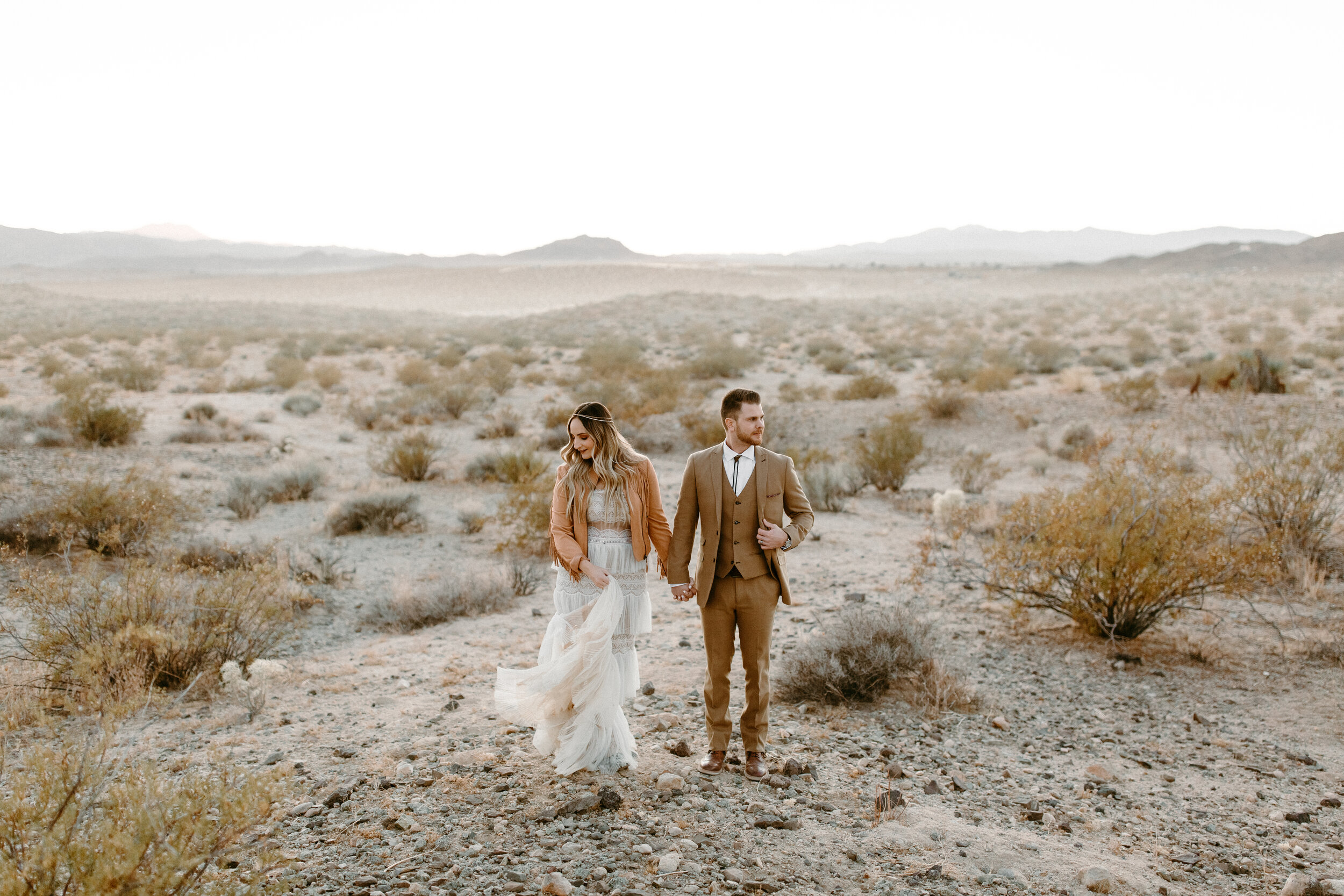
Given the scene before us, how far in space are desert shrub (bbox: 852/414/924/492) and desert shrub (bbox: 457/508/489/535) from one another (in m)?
5.53

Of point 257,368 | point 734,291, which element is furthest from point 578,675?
point 734,291

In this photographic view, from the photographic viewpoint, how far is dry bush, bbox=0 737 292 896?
2.40 metres

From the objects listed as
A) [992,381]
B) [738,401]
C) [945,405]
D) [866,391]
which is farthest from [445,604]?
[992,381]

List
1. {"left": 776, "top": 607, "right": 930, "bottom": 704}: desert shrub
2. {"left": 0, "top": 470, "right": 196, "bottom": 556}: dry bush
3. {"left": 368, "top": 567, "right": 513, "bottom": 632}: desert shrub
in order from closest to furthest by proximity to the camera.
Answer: {"left": 776, "top": 607, "right": 930, "bottom": 704}: desert shrub < {"left": 368, "top": 567, "right": 513, "bottom": 632}: desert shrub < {"left": 0, "top": 470, "right": 196, "bottom": 556}: dry bush

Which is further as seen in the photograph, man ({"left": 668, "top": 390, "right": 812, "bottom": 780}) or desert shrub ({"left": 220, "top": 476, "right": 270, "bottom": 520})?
desert shrub ({"left": 220, "top": 476, "right": 270, "bottom": 520})

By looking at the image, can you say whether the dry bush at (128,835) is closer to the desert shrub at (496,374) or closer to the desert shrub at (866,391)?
the desert shrub at (866,391)

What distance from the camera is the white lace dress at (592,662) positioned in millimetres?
4125

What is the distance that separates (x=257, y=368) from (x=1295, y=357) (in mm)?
31585

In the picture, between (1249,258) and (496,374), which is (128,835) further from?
(1249,258)

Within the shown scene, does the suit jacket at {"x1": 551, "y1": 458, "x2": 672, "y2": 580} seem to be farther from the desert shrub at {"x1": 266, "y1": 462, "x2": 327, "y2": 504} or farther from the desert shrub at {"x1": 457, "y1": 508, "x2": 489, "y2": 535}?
the desert shrub at {"x1": 266, "y1": 462, "x2": 327, "y2": 504}

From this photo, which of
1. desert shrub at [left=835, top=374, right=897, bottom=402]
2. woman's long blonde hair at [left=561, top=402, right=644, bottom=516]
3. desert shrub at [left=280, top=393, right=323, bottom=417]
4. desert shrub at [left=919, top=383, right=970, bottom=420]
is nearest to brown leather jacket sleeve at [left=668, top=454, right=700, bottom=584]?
woman's long blonde hair at [left=561, top=402, right=644, bottom=516]

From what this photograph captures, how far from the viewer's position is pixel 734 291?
86500mm

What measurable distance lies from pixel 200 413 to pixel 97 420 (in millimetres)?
3285

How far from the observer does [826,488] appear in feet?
39.1
